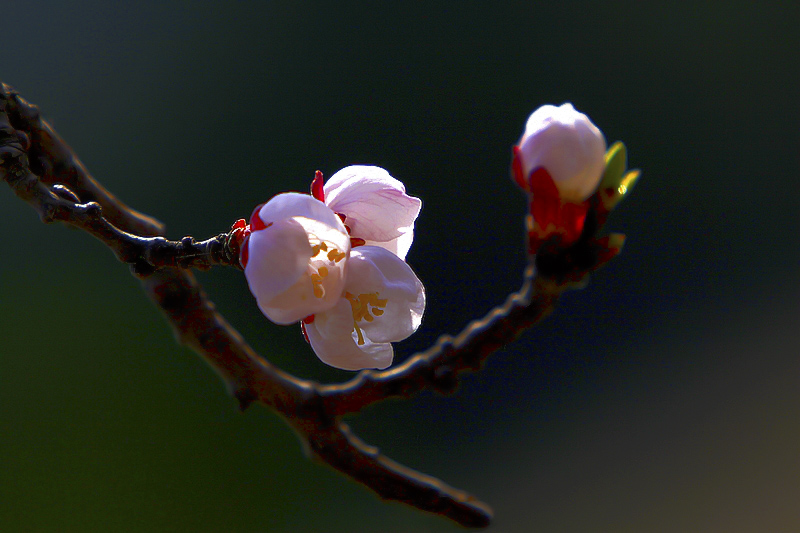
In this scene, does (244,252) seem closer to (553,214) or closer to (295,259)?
(295,259)

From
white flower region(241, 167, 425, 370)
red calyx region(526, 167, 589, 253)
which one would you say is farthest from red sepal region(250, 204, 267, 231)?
red calyx region(526, 167, 589, 253)

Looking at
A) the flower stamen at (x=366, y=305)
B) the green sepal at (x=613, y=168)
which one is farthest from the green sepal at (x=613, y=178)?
the flower stamen at (x=366, y=305)

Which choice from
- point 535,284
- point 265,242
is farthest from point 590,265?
point 265,242

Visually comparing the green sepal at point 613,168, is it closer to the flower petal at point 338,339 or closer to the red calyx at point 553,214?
the red calyx at point 553,214

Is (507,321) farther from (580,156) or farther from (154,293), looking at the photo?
(154,293)

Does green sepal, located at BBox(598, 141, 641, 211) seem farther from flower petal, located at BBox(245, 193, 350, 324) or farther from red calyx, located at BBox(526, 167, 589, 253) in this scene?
flower petal, located at BBox(245, 193, 350, 324)

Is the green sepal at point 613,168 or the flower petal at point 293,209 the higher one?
the green sepal at point 613,168
